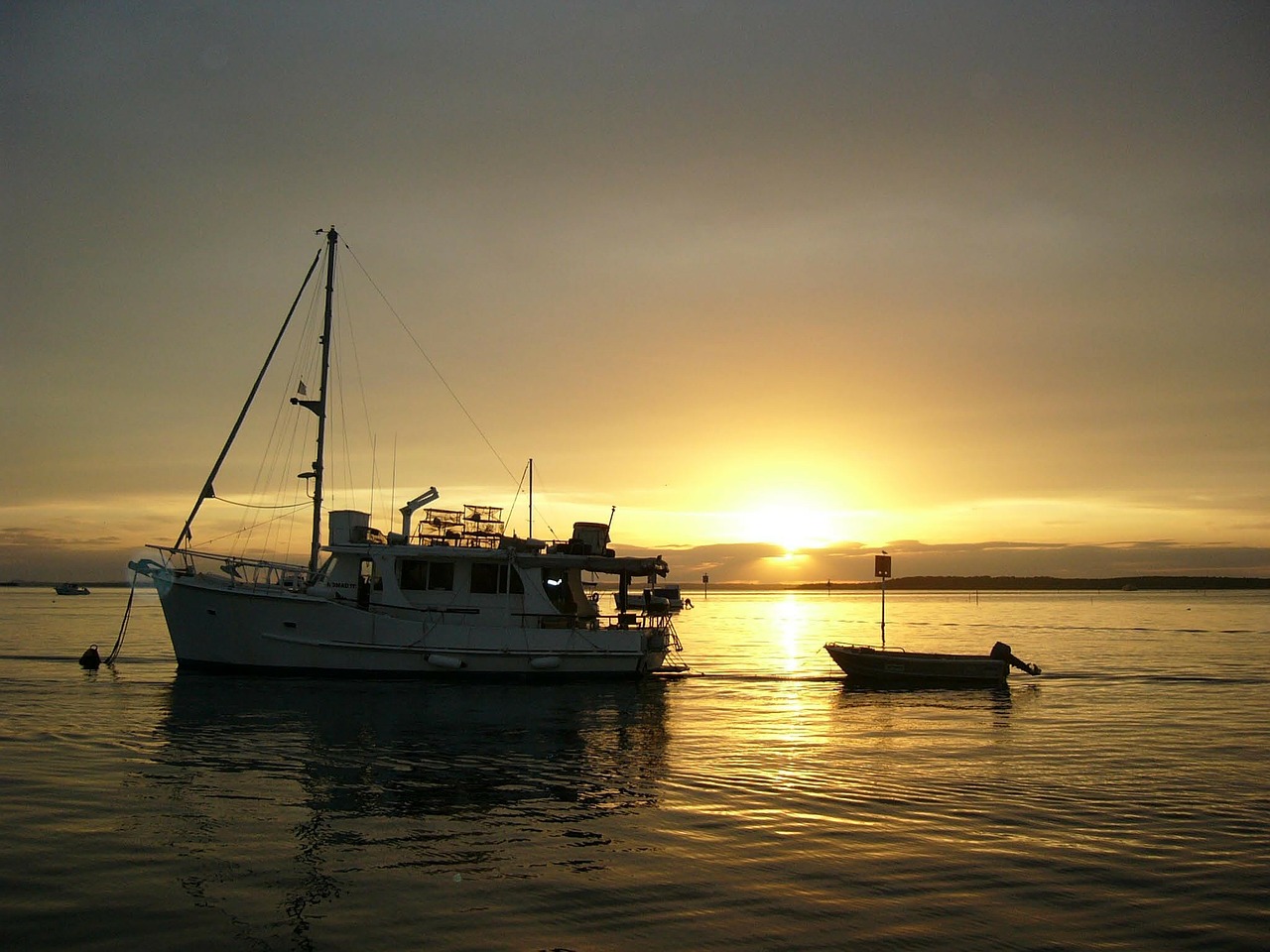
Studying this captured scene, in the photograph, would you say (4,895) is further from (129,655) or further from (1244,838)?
(129,655)

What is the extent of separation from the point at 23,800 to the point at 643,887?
10019mm

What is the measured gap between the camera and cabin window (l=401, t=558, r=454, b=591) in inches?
1259

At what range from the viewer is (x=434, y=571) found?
3219 cm

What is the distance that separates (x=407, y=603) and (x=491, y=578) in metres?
2.95

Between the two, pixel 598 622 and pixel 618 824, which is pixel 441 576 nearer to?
pixel 598 622

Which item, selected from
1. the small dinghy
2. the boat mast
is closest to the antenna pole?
the boat mast

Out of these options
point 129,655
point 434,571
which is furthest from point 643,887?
point 129,655

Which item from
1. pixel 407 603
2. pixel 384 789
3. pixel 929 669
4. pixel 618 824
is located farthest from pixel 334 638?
pixel 929 669

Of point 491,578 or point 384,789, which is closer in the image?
point 384,789

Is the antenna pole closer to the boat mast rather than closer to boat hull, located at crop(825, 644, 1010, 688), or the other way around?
the boat mast

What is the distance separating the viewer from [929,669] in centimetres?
3516

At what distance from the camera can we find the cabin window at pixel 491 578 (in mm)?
32344

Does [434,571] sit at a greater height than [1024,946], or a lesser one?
greater

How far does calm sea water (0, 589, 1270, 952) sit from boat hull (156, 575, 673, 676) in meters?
2.11
